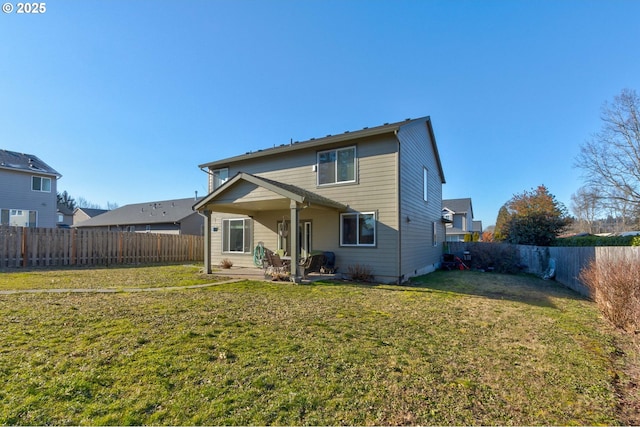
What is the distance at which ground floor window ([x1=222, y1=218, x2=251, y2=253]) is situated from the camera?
46.9ft

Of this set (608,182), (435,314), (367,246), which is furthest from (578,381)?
(608,182)

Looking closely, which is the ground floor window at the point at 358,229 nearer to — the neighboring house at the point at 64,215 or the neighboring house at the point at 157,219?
the neighboring house at the point at 157,219

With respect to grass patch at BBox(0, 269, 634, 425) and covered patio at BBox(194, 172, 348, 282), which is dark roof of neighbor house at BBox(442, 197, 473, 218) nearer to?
covered patio at BBox(194, 172, 348, 282)

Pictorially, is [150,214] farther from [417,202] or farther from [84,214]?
[417,202]

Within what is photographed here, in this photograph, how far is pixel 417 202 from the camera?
1309 centimetres

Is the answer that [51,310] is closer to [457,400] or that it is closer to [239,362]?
[239,362]

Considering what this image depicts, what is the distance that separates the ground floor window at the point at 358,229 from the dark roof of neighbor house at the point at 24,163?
2514 cm

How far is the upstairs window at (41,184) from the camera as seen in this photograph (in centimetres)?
2291

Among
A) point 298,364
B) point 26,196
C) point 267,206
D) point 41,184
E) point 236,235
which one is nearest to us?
point 298,364

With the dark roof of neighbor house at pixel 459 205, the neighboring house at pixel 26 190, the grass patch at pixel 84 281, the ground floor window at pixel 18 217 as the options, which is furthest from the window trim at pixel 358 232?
the dark roof of neighbor house at pixel 459 205

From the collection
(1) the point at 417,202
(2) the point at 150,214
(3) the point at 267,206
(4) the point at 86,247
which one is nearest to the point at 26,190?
(2) the point at 150,214

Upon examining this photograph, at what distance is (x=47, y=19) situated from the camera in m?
7.73

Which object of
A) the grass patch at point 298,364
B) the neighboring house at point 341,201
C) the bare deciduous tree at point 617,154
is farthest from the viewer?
the bare deciduous tree at point 617,154

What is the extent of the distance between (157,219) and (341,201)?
2225 centimetres
